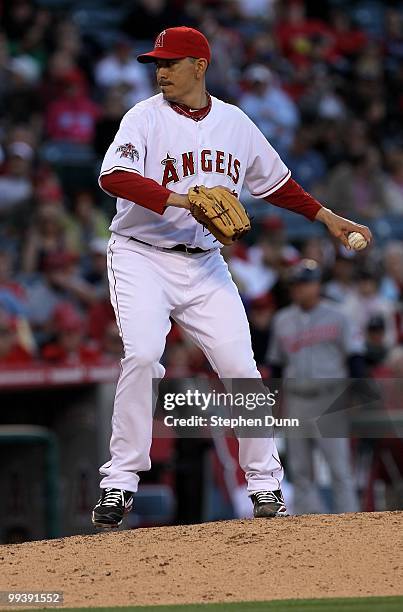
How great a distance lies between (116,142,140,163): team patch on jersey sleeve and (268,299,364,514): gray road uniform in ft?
11.3

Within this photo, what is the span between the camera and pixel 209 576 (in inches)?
203

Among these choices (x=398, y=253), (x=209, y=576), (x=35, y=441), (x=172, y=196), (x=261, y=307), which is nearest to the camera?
(x=209, y=576)

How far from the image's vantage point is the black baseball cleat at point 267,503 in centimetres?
601

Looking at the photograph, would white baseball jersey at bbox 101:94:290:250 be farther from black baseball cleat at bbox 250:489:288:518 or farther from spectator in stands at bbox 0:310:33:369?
spectator in stands at bbox 0:310:33:369

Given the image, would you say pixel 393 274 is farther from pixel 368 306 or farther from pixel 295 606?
pixel 295 606

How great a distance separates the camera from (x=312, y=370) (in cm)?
909

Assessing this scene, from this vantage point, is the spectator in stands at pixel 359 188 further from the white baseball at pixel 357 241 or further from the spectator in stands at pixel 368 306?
the white baseball at pixel 357 241

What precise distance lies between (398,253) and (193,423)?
14.0 feet

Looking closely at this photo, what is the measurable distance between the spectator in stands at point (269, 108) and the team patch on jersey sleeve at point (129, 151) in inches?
330

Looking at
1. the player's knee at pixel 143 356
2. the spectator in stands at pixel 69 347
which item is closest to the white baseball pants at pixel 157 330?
the player's knee at pixel 143 356

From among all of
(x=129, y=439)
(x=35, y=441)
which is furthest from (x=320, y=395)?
(x=129, y=439)

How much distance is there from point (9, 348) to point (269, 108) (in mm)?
5982

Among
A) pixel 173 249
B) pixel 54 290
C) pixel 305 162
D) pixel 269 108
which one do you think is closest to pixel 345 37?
pixel 269 108

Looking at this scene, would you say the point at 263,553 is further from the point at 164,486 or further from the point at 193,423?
the point at 164,486
